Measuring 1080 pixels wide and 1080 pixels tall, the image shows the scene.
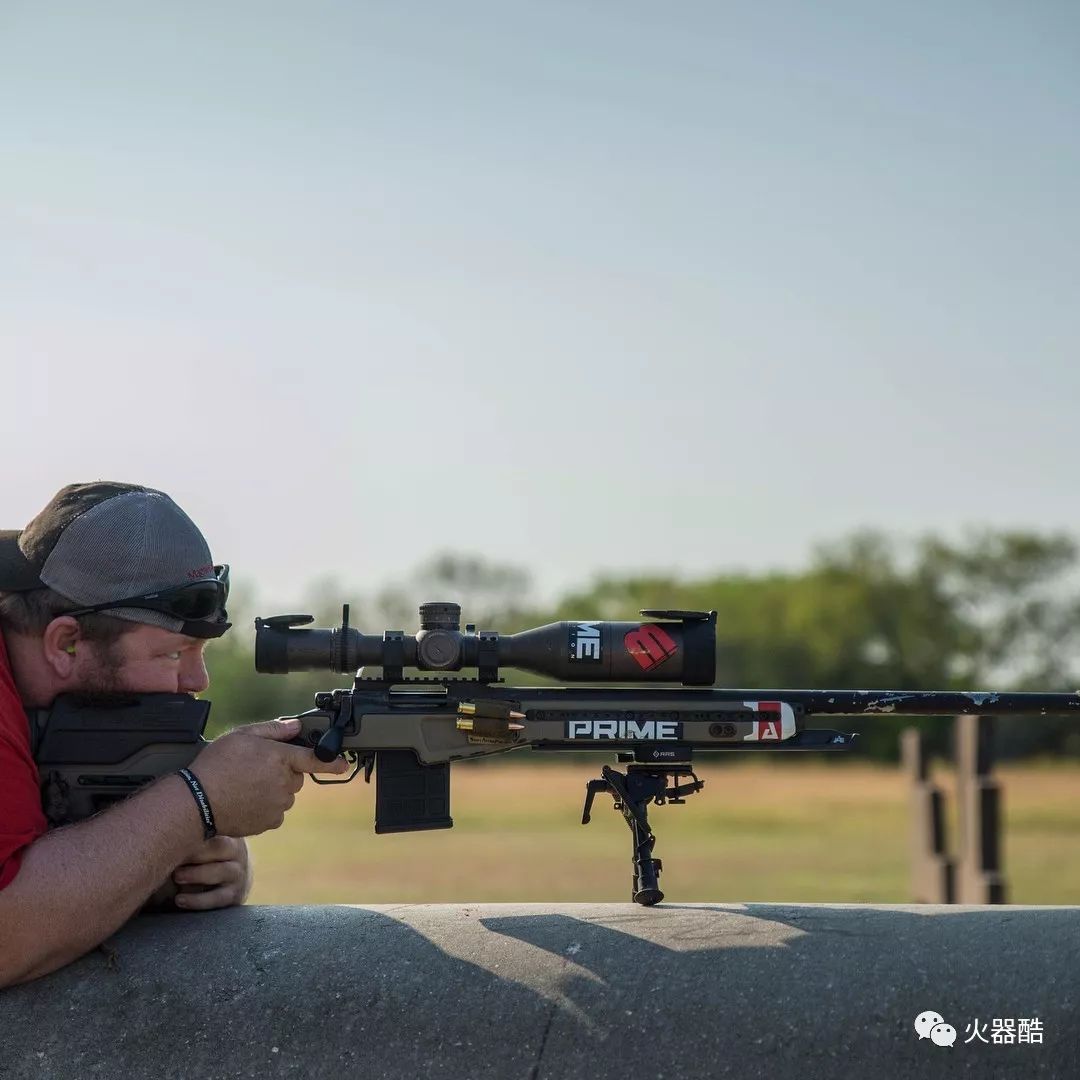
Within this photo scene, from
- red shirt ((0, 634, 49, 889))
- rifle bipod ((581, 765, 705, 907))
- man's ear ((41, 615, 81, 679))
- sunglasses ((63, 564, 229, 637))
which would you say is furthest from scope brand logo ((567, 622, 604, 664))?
red shirt ((0, 634, 49, 889))

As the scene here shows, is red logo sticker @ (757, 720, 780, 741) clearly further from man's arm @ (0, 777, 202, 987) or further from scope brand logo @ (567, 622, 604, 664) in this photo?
man's arm @ (0, 777, 202, 987)

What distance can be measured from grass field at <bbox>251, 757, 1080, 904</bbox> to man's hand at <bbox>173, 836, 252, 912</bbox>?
8.91m

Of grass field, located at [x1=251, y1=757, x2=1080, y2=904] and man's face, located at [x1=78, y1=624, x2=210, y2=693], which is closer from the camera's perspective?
man's face, located at [x1=78, y1=624, x2=210, y2=693]

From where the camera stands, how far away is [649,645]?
16.7ft

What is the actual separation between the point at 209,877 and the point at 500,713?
1.12 metres

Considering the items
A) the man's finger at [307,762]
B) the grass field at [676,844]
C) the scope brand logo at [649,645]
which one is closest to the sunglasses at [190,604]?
the man's finger at [307,762]

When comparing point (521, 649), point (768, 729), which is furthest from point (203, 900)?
point (768, 729)

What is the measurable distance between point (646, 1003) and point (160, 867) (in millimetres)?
1535

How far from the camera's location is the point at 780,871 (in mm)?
24938

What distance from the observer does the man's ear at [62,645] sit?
494 centimetres

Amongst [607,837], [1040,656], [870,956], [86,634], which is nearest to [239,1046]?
[86,634]

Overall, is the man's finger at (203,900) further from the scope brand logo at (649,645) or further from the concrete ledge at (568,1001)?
the scope brand logo at (649,645)

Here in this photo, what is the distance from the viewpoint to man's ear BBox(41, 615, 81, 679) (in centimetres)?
494

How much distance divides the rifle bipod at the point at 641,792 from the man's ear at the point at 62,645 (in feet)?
5.97
